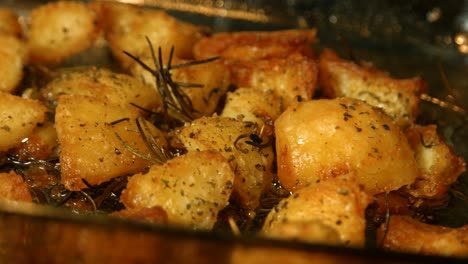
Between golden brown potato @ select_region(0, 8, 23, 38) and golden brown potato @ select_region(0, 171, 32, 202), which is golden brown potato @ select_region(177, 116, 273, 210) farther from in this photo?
golden brown potato @ select_region(0, 8, 23, 38)

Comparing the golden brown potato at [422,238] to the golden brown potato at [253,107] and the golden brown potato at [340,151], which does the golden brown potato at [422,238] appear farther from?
the golden brown potato at [253,107]

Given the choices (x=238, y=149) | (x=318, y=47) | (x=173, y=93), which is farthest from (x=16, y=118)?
(x=318, y=47)

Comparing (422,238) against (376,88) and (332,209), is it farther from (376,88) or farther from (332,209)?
(376,88)

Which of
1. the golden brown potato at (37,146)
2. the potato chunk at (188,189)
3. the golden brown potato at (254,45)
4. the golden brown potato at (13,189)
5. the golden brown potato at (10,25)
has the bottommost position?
the golden brown potato at (37,146)

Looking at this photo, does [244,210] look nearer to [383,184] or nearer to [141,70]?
[383,184]

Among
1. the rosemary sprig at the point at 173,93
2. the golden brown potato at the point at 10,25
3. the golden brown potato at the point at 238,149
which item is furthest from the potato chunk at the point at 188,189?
the golden brown potato at the point at 10,25

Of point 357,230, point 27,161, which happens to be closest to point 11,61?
point 27,161
